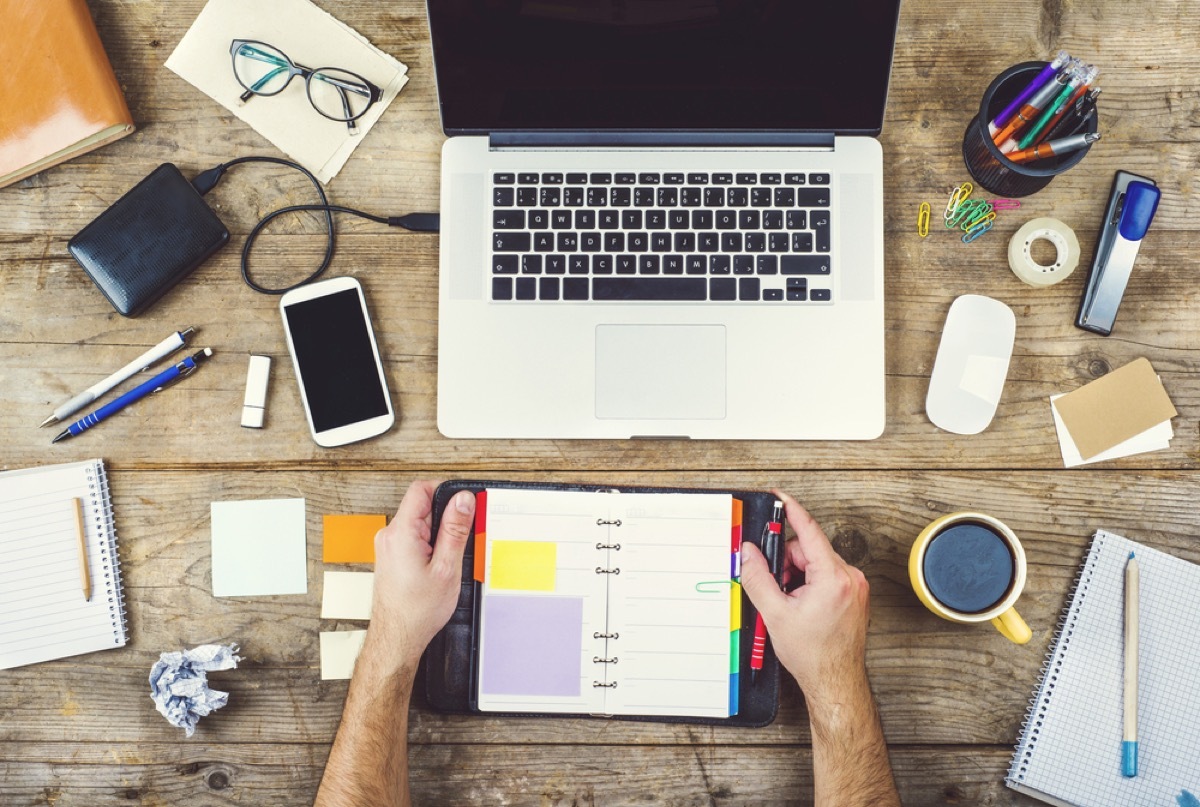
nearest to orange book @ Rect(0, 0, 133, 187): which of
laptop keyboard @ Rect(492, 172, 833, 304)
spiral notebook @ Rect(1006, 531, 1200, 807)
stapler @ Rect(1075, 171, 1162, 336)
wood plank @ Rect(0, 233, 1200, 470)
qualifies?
wood plank @ Rect(0, 233, 1200, 470)

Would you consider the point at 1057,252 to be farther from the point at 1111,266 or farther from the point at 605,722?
the point at 605,722

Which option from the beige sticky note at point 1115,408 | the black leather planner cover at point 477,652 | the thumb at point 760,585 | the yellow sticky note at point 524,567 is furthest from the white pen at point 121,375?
the beige sticky note at point 1115,408

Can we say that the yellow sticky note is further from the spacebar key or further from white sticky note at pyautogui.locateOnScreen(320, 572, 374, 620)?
the spacebar key

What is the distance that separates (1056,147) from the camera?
3.49ft

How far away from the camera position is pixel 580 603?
108 centimetres

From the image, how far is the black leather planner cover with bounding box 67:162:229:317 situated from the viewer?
44.2 inches

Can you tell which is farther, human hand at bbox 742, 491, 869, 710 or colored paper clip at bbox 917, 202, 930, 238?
colored paper clip at bbox 917, 202, 930, 238

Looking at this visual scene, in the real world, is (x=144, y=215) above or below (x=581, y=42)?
below

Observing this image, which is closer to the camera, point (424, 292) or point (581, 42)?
point (581, 42)

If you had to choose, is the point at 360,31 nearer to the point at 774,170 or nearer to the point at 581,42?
the point at 581,42

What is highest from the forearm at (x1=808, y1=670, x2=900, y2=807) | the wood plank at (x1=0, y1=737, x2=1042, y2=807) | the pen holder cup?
the pen holder cup

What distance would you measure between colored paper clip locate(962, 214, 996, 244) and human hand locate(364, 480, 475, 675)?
756 millimetres

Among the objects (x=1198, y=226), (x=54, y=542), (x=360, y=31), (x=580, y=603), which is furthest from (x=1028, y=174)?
(x=54, y=542)

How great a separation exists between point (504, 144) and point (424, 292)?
0.23m
